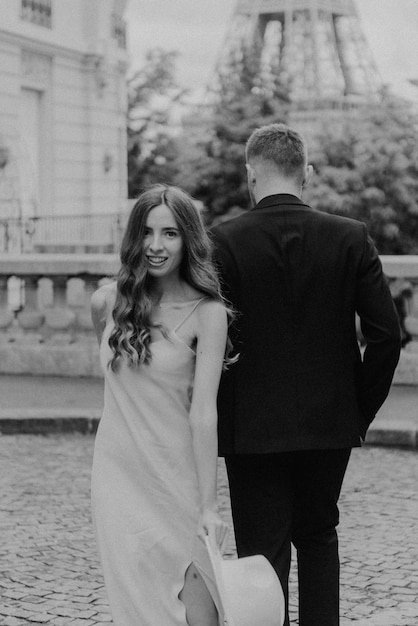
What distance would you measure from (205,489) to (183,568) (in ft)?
0.75

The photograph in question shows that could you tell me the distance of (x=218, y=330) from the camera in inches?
128

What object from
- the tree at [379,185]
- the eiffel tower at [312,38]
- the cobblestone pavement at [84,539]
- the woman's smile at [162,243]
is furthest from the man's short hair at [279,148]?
the eiffel tower at [312,38]

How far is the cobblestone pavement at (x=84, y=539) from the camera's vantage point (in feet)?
15.5

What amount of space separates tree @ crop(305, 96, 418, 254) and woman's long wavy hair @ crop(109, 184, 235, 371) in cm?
2170

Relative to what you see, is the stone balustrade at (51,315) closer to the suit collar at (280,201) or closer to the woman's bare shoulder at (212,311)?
the suit collar at (280,201)

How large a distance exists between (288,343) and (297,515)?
556mm

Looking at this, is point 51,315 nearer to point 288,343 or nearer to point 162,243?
point 288,343

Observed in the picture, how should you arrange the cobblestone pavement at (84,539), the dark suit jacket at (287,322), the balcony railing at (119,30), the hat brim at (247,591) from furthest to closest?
the balcony railing at (119,30)
the cobblestone pavement at (84,539)
the dark suit jacket at (287,322)
the hat brim at (247,591)

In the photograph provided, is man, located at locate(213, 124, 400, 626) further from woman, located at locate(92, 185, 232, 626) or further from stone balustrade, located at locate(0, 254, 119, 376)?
stone balustrade, located at locate(0, 254, 119, 376)

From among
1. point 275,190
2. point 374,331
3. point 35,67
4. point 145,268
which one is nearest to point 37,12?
point 35,67

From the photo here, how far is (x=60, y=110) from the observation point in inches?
1060

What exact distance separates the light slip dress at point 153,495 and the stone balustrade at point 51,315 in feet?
24.5

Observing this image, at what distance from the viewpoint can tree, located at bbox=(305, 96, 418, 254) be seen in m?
25.1

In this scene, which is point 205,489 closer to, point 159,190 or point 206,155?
point 159,190
